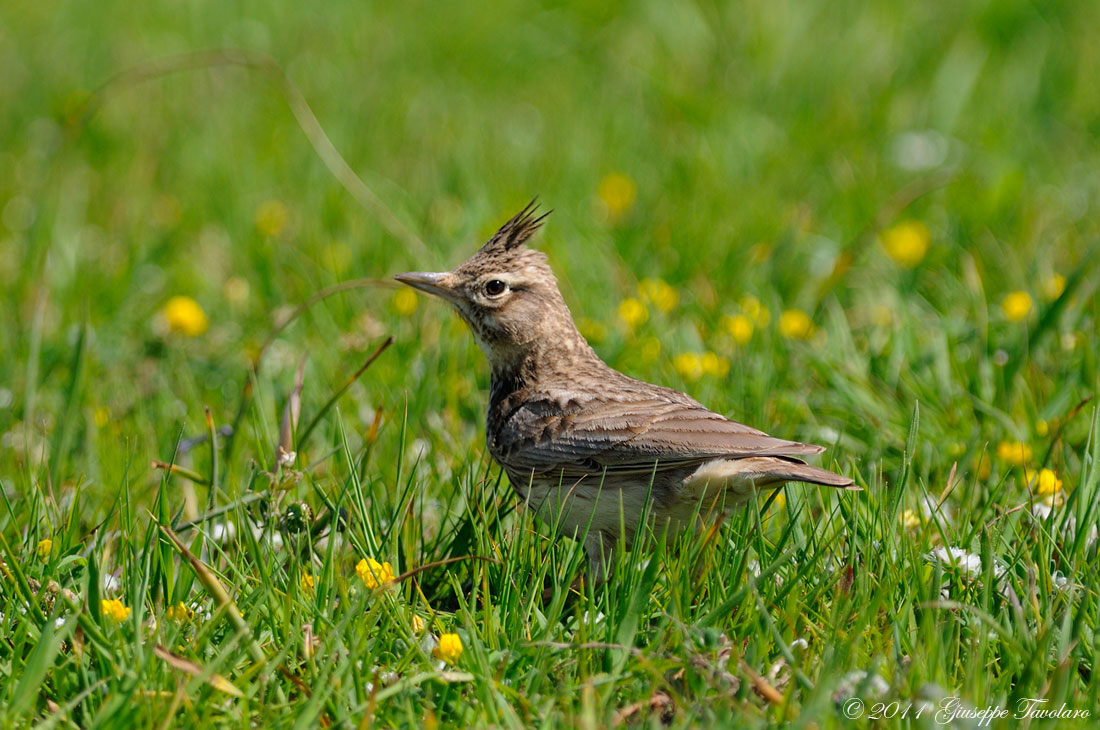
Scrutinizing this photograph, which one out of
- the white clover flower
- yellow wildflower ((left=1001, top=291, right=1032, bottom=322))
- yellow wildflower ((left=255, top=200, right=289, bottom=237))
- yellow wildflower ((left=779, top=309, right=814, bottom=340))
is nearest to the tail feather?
the white clover flower

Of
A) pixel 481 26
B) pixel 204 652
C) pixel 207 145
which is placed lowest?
pixel 204 652

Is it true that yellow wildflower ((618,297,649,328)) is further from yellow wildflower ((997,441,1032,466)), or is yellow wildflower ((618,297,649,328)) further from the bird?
yellow wildflower ((997,441,1032,466))

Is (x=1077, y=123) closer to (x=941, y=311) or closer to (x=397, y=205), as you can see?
(x=941, y=311)

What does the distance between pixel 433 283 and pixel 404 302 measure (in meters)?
1.41

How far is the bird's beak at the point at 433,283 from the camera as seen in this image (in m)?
4.73

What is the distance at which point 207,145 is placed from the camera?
8.34m

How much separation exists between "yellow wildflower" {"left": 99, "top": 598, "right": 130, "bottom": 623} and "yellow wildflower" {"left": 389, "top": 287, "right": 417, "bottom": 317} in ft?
9.35

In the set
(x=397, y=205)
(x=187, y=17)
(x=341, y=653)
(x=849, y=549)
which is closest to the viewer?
(x=341, y=653)

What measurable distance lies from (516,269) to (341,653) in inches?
73.6

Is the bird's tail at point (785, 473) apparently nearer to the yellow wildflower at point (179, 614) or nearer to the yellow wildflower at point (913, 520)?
the yellow wildflower at point (913, 520)

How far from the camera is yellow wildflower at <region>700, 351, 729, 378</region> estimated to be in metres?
5.23

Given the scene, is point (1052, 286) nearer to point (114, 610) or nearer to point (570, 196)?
point (570, 196)

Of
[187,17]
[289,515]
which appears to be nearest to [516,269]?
[289,515]

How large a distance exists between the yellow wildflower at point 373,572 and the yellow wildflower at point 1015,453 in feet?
7.75
